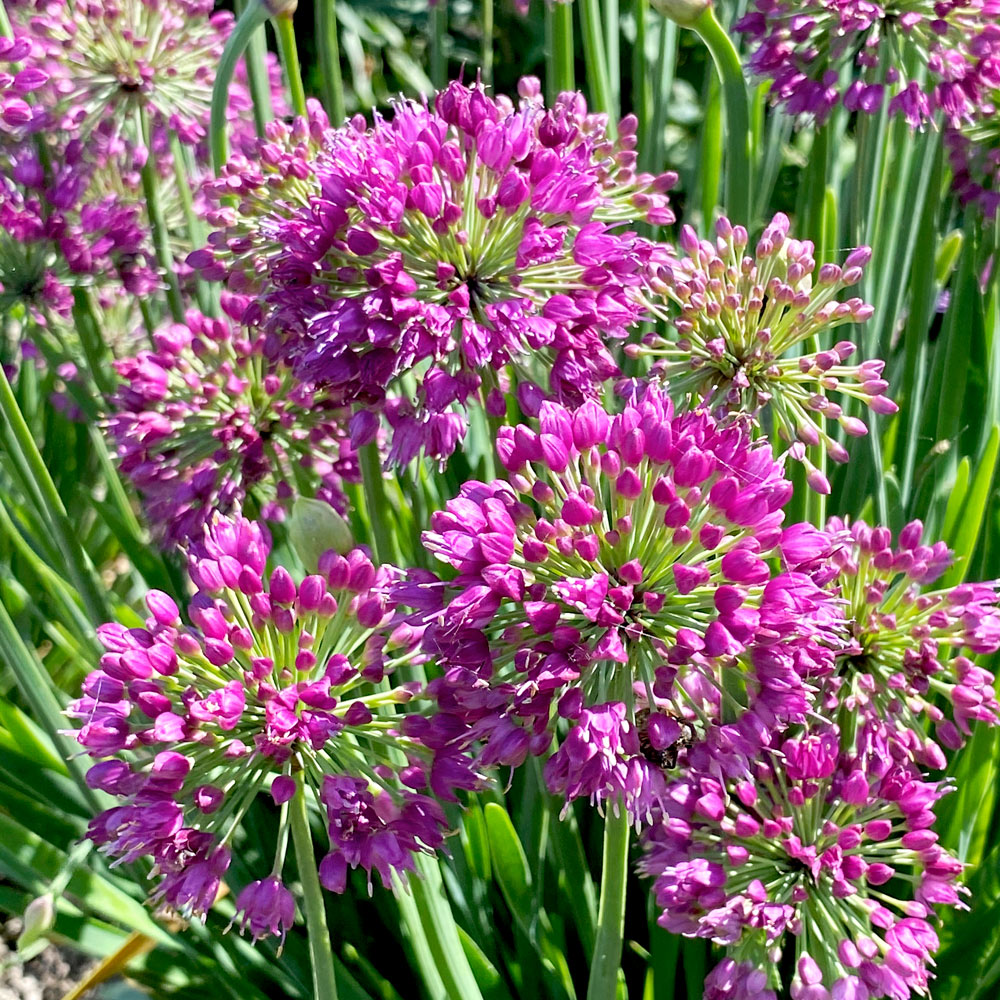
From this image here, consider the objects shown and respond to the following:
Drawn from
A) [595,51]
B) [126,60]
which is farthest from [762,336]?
[126,60]

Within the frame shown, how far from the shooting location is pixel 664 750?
0.91m

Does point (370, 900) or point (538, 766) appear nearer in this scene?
point (538, 766)

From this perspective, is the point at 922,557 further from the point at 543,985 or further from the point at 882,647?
the point at 543,985

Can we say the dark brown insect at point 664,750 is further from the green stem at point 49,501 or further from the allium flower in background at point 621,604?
the green stem at point 49,501

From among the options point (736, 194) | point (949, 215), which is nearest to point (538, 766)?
point (736, 194)

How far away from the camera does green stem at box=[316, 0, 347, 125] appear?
1451 millimetres

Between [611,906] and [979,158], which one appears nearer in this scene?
[611,906]

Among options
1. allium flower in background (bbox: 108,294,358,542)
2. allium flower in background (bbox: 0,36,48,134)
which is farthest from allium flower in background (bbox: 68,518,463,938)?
allium flower in background (bbox: 0,36,48,134)

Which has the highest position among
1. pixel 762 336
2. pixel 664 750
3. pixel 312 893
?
pixel 762 336

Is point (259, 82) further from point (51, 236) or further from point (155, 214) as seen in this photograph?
point (51, 236)

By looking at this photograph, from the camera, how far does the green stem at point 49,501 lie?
1.25 metres

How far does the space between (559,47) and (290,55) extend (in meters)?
0.36

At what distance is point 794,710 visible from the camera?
2.83ft

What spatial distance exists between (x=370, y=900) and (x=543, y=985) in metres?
0.33
